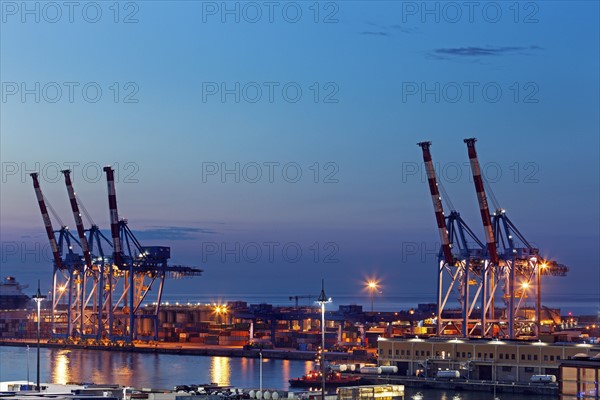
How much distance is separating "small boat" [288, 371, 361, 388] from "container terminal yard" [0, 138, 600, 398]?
1653 mm

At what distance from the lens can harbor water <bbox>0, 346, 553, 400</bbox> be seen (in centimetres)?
7162

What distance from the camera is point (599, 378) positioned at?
23.5 metres

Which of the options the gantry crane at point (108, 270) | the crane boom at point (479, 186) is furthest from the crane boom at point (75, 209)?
the crane boom at point (479, 186)

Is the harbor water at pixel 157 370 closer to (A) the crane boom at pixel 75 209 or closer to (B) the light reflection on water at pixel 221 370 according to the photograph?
(B) the light reflection on water at pixel 221 370

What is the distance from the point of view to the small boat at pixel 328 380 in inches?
2788

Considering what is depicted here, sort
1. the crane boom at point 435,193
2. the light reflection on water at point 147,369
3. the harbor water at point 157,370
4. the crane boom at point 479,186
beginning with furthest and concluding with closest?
the crane boom at point 435,193
the crane boom at point 479,186
the light reflection on water at point 147,369
the harbor water at point 157,370

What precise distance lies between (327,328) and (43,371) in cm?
4833

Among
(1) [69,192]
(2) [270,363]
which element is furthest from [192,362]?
(1) [69,192]

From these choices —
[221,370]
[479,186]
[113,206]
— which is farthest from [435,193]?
[113,206]

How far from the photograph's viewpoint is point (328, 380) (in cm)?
7156

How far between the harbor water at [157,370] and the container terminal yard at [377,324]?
2.58 meters

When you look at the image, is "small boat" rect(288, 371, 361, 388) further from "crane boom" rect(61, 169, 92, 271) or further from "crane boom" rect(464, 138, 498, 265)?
"crane boom" rect(61, 169, 92, 271)

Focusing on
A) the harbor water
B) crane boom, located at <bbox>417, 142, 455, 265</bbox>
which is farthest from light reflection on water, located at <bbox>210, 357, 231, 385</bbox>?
crane boom, located at <bbox>417, 142, 455, 265</bbox>

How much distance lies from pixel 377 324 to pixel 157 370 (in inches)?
1478
